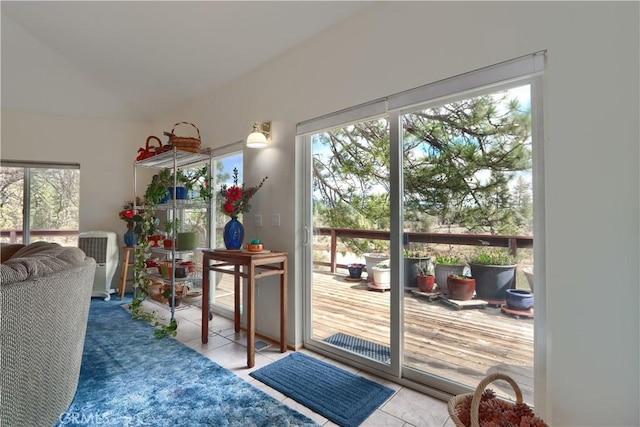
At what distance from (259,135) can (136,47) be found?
5.85ft

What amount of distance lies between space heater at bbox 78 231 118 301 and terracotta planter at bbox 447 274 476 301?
4292 mm

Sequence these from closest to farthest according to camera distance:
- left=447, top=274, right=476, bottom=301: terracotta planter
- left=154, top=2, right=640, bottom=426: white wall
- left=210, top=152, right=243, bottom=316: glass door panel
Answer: left=154, top=2, right=640, bottom=426: white wall
left=447, top=274, right=476, bottom=301: terracotta planter
left=210, top=152, right=243, bottom=316: glass door panel

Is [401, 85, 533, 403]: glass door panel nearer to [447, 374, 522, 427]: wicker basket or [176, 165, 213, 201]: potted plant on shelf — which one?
[447, 374, 522, 427]: wicker basket

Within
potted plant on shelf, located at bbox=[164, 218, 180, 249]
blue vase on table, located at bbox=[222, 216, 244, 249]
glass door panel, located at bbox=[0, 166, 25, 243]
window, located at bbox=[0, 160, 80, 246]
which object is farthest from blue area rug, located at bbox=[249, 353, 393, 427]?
glass door panel, located at bbox=[0, 166, 25, 243]

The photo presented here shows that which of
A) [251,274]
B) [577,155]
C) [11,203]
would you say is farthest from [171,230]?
[577,155]

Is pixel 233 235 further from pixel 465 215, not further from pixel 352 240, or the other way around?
pixel 465 215

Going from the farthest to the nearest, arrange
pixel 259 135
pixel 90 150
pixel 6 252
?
pixel 90 150, pixel 259 135, pixel 6 252

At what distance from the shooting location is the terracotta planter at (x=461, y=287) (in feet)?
6.16

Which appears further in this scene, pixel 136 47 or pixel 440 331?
pixel 136 47

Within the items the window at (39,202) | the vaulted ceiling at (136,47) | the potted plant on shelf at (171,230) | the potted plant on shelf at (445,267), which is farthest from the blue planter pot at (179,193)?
the potted plant on shelf at (445,267)

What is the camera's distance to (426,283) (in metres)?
2.03

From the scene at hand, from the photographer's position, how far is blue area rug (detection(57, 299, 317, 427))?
1.69 m

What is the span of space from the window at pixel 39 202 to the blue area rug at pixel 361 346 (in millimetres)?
4288

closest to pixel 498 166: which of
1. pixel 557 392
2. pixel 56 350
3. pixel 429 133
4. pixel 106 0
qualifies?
pixel 429 133
